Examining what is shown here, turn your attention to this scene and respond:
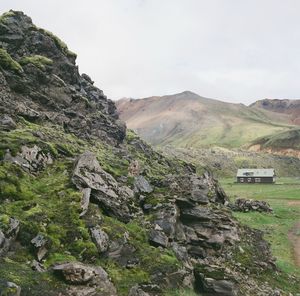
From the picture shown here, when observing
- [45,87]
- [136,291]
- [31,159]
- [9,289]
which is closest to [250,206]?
[45,87]

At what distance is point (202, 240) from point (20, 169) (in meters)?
14.4

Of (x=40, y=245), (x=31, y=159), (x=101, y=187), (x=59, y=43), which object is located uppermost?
(x=59, y=43)

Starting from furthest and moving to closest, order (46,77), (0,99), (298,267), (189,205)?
(46,77)
(0,99)
(298,267)
(189,205)

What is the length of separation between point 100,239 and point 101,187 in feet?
18.4

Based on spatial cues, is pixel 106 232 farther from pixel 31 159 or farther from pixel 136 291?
pixel 31 159

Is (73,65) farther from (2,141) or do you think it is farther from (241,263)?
(241,263)

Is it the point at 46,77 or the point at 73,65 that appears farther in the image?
the point at 73,65

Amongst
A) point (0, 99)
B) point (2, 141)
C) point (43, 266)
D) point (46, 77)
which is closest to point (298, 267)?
point (43, 266)

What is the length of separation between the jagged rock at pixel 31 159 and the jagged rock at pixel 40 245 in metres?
8.28

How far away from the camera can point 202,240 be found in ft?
97.3

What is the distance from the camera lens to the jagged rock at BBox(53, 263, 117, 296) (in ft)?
58.8

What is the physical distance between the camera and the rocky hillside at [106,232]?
18938 millimetres

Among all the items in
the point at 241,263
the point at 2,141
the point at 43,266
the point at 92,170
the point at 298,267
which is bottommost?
the point at 298,267

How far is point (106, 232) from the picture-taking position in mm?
23469
